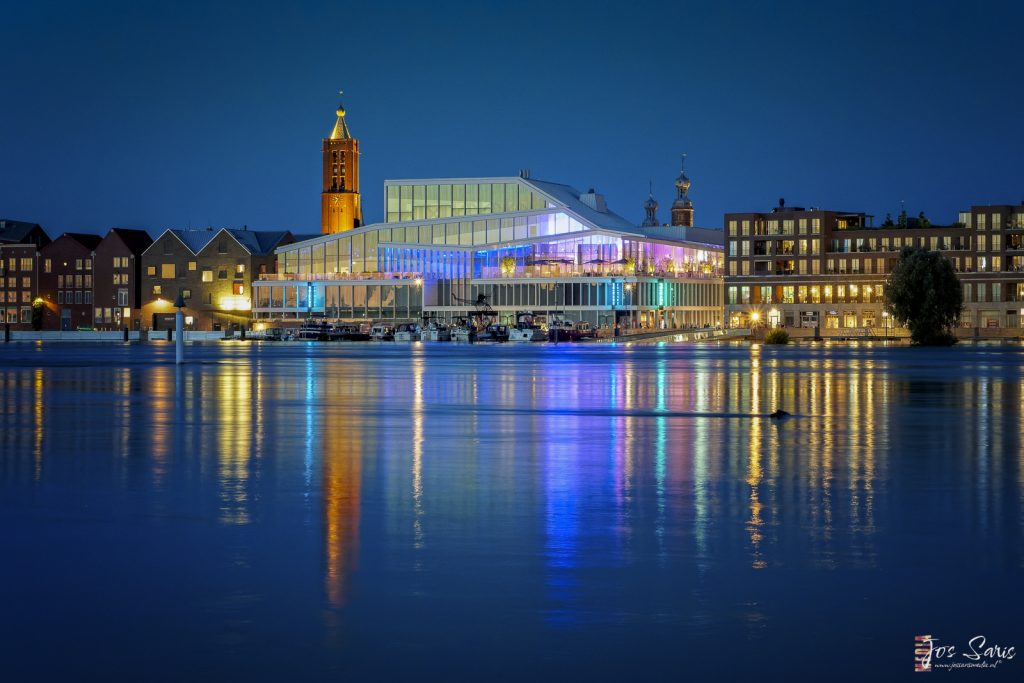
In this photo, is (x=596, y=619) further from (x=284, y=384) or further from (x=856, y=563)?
(x=284, y=384)

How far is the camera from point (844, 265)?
5994 inches

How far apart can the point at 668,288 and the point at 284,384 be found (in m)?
105


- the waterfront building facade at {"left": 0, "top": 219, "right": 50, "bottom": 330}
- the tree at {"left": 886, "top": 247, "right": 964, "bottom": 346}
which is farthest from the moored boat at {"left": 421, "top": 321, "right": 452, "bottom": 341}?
the waterfront building facade at {"left": 0, "top": 219, "right": 50, "bottom": 330}

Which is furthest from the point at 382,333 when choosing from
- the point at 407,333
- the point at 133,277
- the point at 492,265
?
the point at 133,277

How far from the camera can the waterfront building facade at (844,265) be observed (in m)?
145

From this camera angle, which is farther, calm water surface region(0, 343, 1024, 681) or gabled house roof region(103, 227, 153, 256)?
gabled house roof region(103, 227, 153, 256)

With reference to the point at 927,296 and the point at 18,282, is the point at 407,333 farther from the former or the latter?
the point at 18,282

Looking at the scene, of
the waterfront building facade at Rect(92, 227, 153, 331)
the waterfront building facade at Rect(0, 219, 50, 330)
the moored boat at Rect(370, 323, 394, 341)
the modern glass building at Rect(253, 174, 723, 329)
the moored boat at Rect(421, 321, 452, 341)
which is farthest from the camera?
the waterfront building facade at Rect(0, 219, 50, 330)

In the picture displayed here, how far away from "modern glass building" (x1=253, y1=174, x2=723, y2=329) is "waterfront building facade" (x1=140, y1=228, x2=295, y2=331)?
3783mm

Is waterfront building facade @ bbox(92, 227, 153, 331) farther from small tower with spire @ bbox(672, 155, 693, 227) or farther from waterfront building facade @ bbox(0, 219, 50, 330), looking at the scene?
small tower with spire @ bbox(672, 155, 693, 227)

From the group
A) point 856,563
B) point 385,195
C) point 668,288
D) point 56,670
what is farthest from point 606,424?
point 385,195

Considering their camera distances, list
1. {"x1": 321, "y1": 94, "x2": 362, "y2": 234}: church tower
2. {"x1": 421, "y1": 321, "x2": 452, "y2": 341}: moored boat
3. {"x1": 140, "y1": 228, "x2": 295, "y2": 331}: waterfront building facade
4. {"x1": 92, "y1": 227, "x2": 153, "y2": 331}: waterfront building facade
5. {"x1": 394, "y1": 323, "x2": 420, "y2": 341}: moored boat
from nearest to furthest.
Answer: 1. {"x1": 394, "y1": 323, "x2": 420, "y2": 341}: moored boat
2. {"x1": 421, "y1": 321, "x2": 452, "y2": 341}: moored boat
3. {"x1": 140, "y1": 228, "x2": 295, "y2": 331}: waterfront building facade
4. {"x1": 92, "y1": 227, "x2": 153, "y2": 331}: waterfront building facade
5. {"x1": 321, "y1": 94, "x2": 362, "y2": 234}: church tower

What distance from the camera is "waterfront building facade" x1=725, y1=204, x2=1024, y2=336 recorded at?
476 ft

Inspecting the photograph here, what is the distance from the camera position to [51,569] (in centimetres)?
991
